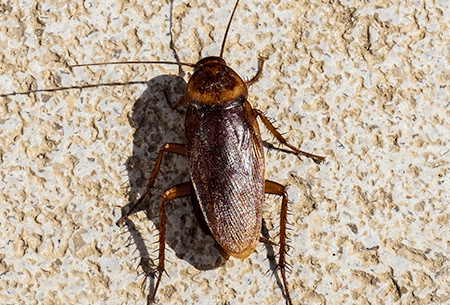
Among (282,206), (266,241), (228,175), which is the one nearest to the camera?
(228,175)

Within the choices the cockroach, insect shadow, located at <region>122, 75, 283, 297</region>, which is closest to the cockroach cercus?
the cockroach

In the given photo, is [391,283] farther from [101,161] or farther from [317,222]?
[101,161]

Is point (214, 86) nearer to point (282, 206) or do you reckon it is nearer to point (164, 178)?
point (164, 178)

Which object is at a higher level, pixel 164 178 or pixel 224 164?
pixel 224 164

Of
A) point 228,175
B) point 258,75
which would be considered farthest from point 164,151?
point 258,75

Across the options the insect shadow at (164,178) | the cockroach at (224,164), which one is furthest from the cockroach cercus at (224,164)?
the insect shadow at (164,178)

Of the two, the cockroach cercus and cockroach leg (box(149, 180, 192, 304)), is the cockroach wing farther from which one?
cockroach leg (box(149, 180, 192, 304))
